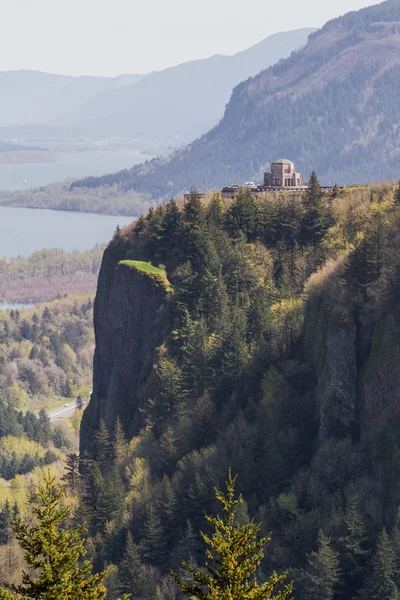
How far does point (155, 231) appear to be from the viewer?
79.3m

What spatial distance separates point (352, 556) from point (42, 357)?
432 feet

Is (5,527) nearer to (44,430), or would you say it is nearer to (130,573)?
(130,573)

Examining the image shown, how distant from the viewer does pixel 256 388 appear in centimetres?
6525

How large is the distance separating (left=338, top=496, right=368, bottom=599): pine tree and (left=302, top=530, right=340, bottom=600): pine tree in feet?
1.50

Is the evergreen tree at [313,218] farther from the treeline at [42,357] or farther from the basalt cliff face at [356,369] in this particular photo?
the treeline at [42,357]

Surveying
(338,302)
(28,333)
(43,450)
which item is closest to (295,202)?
(338,302)

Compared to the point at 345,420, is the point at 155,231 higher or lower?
higher

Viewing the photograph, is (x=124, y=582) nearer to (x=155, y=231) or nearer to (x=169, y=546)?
(x=169, y=546)

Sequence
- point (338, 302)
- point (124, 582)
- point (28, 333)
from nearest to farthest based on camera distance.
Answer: point (124, 582) < point (338, 302) < point (28, 333)

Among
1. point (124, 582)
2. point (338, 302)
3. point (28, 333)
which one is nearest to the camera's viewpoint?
point (124, 582)

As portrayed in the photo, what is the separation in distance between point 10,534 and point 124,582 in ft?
56.7

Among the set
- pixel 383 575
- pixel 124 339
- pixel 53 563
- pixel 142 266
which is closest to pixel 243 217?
pixel 142 266

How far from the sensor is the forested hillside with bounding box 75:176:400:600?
52.5m

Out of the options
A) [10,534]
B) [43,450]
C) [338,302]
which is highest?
[338,302]
